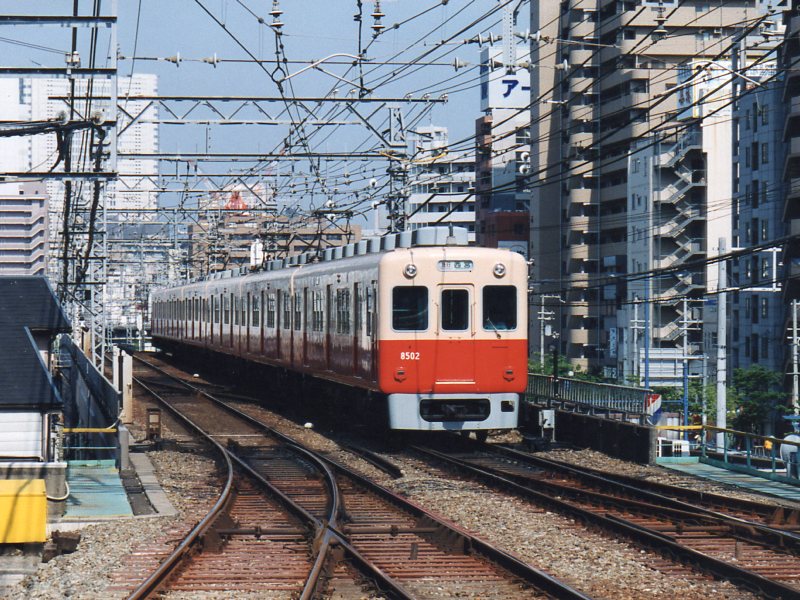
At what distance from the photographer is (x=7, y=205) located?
157875 mm

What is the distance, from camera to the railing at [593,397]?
17906 millimetres

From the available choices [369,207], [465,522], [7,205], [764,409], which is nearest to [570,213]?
[764,409]

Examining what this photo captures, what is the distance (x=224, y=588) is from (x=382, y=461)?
23.4ft

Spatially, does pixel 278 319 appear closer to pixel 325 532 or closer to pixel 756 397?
pixel 325 532

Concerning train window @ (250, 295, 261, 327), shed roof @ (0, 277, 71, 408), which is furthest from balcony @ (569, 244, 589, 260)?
shed roof @ (0, 277, 71, 408)

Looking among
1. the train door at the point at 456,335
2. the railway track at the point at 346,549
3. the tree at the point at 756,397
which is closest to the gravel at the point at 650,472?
the train door at the point at 456,335

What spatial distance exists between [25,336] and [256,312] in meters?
8.56

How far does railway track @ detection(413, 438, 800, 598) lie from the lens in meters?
9.05

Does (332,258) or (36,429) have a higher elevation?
(332,258)

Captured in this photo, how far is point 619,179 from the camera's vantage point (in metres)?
65.4

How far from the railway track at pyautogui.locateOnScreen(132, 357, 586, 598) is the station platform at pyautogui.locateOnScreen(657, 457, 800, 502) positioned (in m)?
4.06

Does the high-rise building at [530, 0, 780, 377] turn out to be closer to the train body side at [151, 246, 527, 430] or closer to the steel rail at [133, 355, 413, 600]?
the train body side at [151, 246, 527, 430]

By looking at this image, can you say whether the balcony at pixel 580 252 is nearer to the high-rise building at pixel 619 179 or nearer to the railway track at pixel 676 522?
the high-rise building at pixel 619 179

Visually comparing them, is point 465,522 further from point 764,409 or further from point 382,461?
point 764,409
